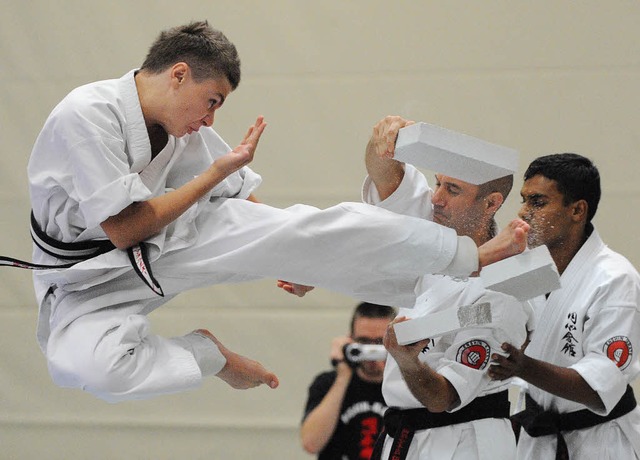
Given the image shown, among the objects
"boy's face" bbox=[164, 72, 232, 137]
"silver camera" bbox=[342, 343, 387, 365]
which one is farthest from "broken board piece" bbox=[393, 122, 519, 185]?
"silver camera" bbox=[342, 343, 387, 365]

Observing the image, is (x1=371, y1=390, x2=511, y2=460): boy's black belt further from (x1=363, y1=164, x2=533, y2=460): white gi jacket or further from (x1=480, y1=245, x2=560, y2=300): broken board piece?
(x1=480, y1=245, x2=560, y2=300): broken board piece

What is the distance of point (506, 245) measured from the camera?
2.14 metres

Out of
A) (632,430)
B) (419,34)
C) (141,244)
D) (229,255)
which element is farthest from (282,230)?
(419,34)

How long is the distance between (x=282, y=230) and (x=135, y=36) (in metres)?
2.31

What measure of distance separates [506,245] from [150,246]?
816 mm

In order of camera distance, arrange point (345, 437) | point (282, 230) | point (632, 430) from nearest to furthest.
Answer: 1. point (282, 230)
2. point (632, 430)
3. point (345, 437)

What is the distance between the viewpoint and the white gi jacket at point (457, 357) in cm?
239

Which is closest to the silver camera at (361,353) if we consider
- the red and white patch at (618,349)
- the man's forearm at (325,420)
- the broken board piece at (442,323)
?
the man's forearm at (325,420)

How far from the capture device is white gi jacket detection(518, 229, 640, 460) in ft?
8.36

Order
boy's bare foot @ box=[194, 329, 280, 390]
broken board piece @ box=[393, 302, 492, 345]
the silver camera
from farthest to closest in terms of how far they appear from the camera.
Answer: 1. the silver camera
2. boy's bare foot @ box=[194, 329, 280, 390]
3. broken board piece @ box=[393, 302, 492, 345]

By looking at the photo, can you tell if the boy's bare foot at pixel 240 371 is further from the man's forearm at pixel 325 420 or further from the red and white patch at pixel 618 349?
the red and white patch at pixel 618 349

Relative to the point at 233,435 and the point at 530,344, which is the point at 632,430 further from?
the point at 233,435

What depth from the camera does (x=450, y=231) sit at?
2.18 m

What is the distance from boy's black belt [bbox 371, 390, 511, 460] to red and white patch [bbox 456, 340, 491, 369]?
0.53ft
